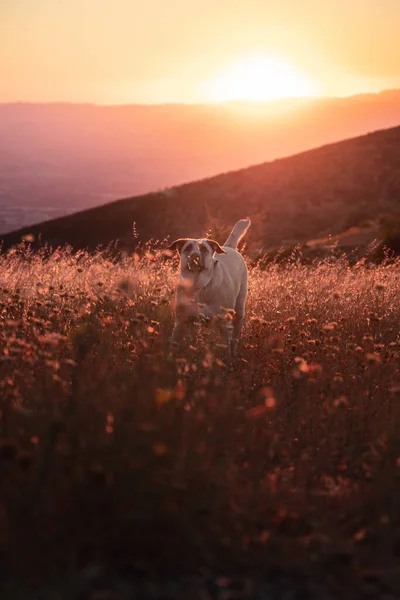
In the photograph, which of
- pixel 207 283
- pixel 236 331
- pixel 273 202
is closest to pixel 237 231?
pixel 236 331

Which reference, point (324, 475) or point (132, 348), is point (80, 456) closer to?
point (324, 475)

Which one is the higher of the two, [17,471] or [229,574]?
[17,471]

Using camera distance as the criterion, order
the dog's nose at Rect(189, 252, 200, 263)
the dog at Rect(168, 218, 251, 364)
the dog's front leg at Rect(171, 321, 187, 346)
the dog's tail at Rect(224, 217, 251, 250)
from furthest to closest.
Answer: the dog's tail at Rect(224, 217, 251, 250) → the dog's nose at Rect(189, 252, 200, 263) → the dog at Rect(168, 218, 251, 364) → the dog's front leg at Rect(171, 321, 187, 346)

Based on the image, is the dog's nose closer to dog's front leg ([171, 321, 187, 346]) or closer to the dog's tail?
dog's front leg ([171, 321, 187, 346])

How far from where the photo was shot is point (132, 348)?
5.31 m

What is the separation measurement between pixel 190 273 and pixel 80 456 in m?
3.77

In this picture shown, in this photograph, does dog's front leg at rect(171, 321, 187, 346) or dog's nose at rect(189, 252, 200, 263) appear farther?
dog's nose at rect(189, 252, 200, 263)

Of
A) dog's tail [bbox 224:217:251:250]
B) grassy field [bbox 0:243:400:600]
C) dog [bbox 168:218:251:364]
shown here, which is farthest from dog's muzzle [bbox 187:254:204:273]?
grassy field [bbox 0:243:400:600]

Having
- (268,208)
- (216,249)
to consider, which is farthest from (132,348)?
(268,208)

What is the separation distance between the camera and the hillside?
48281 mm

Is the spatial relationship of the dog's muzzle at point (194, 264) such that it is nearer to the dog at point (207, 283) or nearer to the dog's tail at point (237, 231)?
the dog at point (207, 283)

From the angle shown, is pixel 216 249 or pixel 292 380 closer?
pixel 292 380

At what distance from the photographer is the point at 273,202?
52531mm

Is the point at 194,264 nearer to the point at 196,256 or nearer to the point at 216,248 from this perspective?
the point at 196,256
